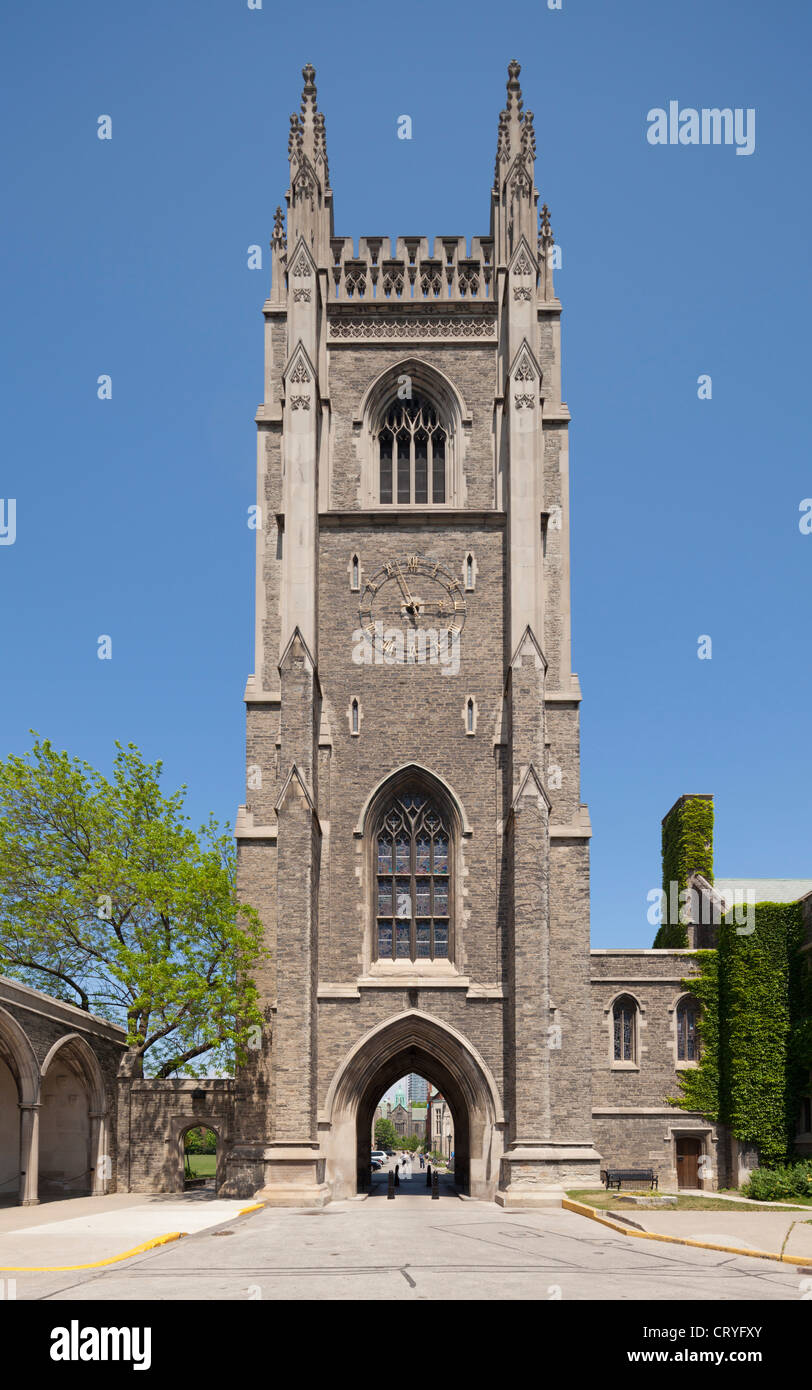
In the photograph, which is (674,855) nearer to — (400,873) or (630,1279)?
(400,873)

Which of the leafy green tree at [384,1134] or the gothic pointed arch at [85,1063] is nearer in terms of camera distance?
the gothic pointed arch at [85,1063]

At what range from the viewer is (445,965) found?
1241 inches

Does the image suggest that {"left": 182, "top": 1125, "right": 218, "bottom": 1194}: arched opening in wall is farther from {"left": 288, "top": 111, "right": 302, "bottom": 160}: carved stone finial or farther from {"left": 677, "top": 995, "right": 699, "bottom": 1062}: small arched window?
{"left": 288, "top": 111, "right": 302, "bottom": 160}: carved stone finial

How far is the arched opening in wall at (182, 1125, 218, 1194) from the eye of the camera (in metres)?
34.7

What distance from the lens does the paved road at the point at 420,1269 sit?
12641 mm

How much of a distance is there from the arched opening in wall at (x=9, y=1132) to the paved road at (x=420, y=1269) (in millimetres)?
10284

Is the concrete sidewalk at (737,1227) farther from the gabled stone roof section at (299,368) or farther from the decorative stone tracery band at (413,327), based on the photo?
the decorative stone tracery band at (413,327)

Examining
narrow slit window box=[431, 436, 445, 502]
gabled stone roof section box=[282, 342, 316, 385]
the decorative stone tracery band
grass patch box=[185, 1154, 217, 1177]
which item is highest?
the decorative stone tracery band

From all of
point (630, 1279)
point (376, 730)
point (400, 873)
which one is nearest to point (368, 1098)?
point (400, 873)

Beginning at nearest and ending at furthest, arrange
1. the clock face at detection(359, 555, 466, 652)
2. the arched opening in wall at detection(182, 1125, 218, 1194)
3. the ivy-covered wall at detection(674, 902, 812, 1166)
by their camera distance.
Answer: the ivy-covered wall at detection(674, 902, 812, 1166) < the clock face at detection(359, 555, 466, 652) < the arched opening in wall at detection(182, 1125, 218, 1194)

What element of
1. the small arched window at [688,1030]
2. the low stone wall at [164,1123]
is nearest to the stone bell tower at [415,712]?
the low stone wall at [164,1123]

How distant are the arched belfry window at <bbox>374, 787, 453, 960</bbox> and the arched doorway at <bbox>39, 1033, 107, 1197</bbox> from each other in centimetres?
759

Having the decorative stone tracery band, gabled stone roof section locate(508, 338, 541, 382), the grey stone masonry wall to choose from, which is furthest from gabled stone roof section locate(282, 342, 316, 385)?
the grey stone masonry wall

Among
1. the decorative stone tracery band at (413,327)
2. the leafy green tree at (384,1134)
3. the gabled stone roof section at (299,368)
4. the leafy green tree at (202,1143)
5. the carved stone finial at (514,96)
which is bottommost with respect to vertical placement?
the leafy green tree at (384,1134)
